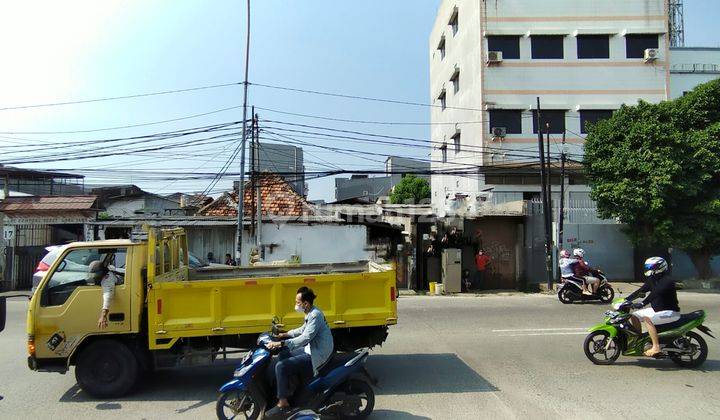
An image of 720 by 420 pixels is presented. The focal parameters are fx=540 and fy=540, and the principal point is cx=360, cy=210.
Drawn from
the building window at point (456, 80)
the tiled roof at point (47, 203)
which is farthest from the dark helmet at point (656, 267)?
the building window at point (456, 80)

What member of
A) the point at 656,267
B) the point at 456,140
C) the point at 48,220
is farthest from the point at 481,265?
the point at 48,220

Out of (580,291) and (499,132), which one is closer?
(580,291)

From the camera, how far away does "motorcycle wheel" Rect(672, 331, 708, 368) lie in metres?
7.33

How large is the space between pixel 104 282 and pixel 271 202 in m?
20.0

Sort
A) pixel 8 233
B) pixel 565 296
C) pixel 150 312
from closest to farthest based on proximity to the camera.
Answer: pixel 150 312
pixel 565 296
pixel 8 233

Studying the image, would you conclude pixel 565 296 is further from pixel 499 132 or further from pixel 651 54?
pixel 651 54

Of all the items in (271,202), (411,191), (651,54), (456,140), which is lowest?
(271,202)

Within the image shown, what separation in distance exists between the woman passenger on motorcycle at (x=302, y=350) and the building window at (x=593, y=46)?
1127 inches

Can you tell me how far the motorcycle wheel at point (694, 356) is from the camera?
24.1 feet

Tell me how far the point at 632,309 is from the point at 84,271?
7222 millimetres

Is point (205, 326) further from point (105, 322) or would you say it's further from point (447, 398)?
point (447, 398)

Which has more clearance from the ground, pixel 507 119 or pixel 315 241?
pixel 507 119

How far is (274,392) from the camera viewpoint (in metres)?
5.42

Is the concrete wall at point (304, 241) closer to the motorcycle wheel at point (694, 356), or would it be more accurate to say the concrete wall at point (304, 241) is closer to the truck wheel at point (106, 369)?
the motorcycle wheel at point (694, 356)
